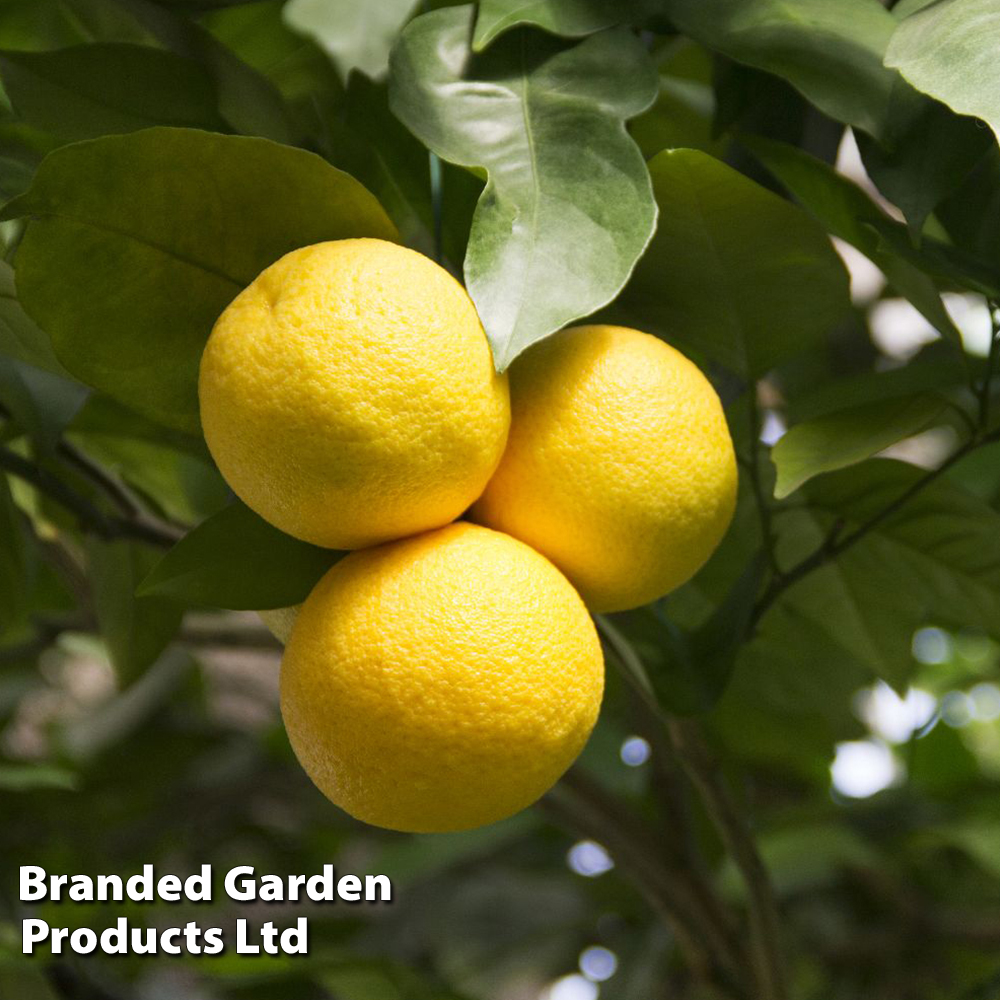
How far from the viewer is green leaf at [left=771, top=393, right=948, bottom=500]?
48 cm

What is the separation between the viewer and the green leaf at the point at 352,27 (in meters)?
0.61

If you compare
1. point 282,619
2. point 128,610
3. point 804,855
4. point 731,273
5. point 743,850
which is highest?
point 731,273

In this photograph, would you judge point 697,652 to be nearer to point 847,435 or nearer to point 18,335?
point 847,435

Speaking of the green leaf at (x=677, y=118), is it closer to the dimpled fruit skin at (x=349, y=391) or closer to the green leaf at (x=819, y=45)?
the green leaf at (x=819, y=45)

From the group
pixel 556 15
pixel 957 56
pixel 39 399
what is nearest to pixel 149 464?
pixel 39 399

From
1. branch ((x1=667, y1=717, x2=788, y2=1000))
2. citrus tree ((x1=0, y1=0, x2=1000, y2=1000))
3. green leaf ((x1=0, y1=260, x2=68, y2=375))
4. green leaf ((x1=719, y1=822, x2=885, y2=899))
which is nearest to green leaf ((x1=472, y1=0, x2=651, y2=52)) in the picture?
citrus tree ((x1=0, y1=0, x2=1000, y2=1000))

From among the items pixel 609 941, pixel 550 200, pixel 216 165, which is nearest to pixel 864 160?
pixel 550 200

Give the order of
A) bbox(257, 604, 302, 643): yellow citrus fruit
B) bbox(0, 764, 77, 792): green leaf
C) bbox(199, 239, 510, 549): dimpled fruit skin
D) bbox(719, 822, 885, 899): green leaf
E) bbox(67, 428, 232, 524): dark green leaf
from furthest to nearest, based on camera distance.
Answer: bbox(719, 822, 885, 899): green leaf → bbox(0, 764, 77, 792): green leaf → bbox(67, 428, 232, 524): dark green leaf → bbox(257, 604, 302, 643): yellow citrus fruit → bbox(199, 239, 510, 549): dimpled fruit skin

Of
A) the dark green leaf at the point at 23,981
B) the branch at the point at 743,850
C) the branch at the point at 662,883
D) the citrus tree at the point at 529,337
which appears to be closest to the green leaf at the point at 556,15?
the citrus tree at the point at 529,337

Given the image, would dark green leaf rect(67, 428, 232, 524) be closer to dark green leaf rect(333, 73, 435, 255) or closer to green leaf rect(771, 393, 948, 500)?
dark green leaf rect(333, 73, 435, 255)

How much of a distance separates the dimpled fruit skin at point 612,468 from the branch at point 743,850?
0.64 ft

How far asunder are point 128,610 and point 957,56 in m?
0.51

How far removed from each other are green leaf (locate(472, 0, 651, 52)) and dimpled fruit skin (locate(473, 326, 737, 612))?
0.39 ft

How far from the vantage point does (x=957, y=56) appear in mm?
416
